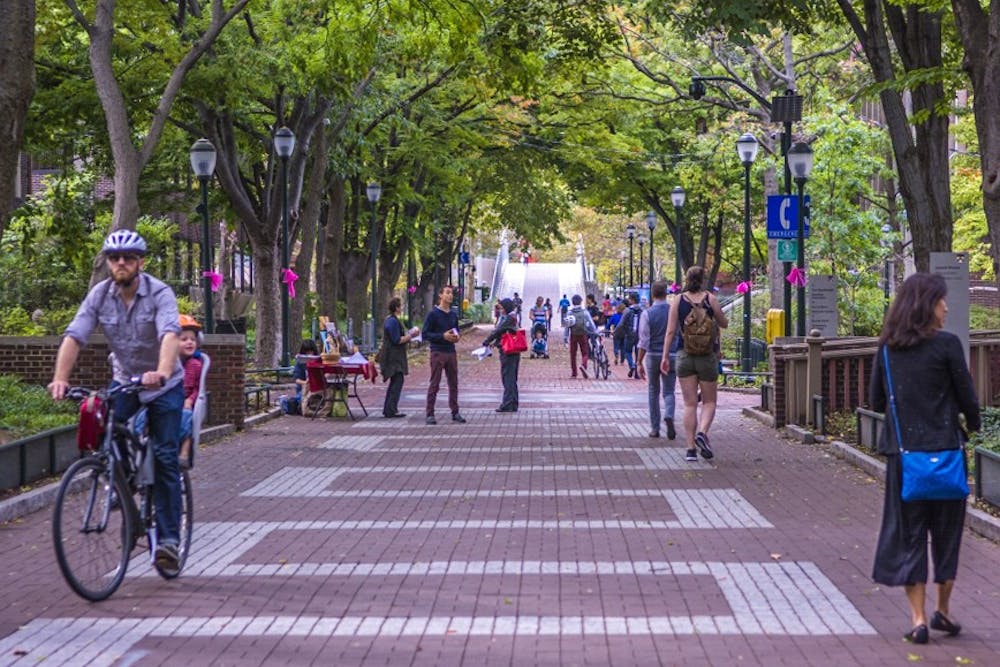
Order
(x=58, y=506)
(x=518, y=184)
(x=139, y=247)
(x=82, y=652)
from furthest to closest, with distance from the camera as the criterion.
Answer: (x=518, y=184) < (x=139, y=247) < (x=58, y=506) < (x=82, y=652)

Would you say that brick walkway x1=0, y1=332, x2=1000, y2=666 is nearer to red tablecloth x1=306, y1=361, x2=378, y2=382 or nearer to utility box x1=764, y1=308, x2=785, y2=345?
red tablecloth x1=306, y1=361, x2=378, y2=382

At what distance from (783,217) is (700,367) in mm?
10894

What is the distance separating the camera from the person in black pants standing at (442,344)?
→ 19547mm

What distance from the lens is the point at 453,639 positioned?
6754 millimetres

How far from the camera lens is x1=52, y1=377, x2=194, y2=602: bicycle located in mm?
7438

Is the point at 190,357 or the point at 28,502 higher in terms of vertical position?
the point at 190,357

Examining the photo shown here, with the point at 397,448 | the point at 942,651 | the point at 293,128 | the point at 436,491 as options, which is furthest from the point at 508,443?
the point at 293,128

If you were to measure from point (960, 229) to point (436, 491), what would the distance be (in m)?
35.7

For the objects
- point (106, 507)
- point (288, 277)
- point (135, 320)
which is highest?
point (288, 277)

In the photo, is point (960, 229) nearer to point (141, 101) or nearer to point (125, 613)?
point (141, 101)

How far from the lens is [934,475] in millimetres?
6625

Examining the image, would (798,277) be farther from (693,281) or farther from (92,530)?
(92,530)

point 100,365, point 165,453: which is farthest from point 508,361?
point 165,453

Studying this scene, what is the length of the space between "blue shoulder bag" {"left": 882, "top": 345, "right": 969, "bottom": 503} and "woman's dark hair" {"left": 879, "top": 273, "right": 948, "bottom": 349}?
0.50m
